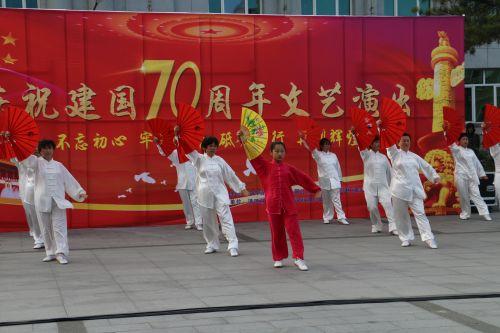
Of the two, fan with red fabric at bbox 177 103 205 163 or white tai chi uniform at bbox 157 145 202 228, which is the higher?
fan with red fabric at bbox 177 103 205 163

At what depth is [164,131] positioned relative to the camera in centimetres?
1155

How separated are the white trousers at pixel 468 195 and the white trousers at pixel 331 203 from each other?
2.23 m

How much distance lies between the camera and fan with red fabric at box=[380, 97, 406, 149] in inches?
410

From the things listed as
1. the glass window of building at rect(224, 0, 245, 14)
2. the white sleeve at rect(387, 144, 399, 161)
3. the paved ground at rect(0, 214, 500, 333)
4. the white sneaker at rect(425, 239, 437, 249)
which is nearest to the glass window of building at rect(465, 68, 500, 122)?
the glass window of building at rect(224, 0, 245, 14)

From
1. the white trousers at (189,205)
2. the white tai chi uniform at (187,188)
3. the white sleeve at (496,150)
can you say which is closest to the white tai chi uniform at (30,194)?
the white tai chi uniform at (187,188)

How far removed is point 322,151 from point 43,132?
15.8 ft

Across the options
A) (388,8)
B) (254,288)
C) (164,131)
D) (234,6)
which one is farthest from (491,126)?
(388,8)

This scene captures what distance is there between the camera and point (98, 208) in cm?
1349

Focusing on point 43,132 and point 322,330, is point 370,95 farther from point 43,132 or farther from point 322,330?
point 322,330

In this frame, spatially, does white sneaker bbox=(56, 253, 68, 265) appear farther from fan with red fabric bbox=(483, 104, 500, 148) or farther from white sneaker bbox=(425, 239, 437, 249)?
fan with red fabric bbox=(483, 104, 500, 148)

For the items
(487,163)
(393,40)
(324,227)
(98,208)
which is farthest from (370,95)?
(98,208)

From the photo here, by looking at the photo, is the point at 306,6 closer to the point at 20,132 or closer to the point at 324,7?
the point at 324,7

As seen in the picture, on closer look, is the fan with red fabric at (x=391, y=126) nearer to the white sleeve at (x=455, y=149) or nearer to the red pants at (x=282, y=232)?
the red pants at (x=282, y=232)

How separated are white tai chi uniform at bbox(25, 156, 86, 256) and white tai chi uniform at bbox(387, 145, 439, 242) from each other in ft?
13.4
